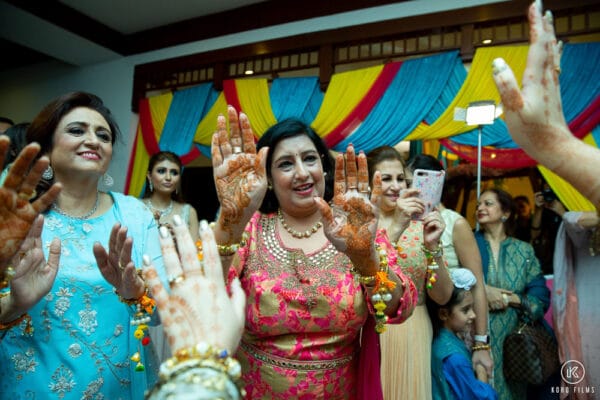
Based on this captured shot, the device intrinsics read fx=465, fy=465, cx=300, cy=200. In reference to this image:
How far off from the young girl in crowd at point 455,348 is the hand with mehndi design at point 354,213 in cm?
102

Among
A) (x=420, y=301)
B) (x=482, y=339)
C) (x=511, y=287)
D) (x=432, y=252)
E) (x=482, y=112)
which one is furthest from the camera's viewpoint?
(x=482, y=112)

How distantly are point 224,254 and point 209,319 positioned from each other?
521 mm

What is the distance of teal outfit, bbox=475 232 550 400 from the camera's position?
2.72m

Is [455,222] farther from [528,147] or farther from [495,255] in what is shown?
[528,147]

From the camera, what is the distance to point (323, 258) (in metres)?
1.45

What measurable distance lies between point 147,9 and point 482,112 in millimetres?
4592

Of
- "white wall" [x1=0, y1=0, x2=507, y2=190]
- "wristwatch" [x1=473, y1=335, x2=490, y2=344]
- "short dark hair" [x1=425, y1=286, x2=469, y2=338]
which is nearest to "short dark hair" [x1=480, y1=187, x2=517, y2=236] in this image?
"wristwatch" [x1=473, y1=335, x2=490, y2=344]

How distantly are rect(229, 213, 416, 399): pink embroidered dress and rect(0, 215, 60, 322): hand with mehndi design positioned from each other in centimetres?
51

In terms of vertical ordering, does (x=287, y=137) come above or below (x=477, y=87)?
below

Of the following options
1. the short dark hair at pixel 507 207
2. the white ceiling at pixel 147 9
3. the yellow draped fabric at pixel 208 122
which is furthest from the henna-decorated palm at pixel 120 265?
the white ceiling at pixel 147 9

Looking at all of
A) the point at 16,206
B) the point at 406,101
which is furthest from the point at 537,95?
the point at 406,101

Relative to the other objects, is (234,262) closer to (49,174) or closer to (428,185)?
(49,174)

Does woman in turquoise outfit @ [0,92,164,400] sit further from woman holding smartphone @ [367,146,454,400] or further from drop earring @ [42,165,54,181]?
woman holding smartphone @ [367,146,454,400]

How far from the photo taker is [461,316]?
2.23 m
